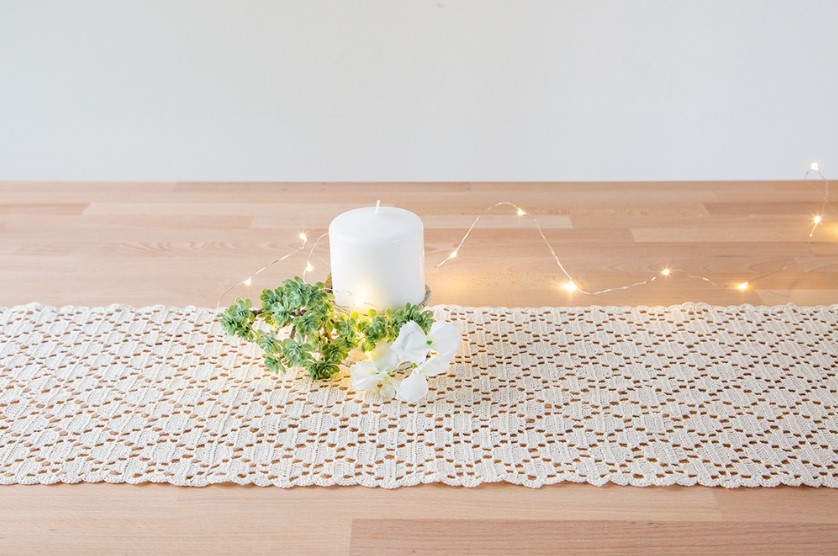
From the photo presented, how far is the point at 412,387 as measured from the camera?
3.36 ft

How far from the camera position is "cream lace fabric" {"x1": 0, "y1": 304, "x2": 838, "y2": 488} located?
0.93 meters

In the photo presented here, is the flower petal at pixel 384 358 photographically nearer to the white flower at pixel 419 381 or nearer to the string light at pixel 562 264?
the white flower at pixel 419 381

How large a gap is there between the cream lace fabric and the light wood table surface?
28mm

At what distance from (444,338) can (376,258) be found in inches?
5.0

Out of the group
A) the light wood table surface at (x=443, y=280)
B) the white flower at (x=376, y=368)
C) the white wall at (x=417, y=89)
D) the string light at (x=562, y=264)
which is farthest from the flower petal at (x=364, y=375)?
the white wall at (x=417, y=89)

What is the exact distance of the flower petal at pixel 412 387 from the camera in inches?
40.3

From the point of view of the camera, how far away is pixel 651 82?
1930mm

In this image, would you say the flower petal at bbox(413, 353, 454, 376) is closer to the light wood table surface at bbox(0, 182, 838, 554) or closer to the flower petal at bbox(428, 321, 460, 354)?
the flower petal at bbox(428, 321, 460, 354)

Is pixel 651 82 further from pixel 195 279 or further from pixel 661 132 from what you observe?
pixel 195 279

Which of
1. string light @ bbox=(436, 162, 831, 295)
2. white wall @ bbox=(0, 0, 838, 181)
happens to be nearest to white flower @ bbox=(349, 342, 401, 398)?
string light @ bbox=(436, 162, 831, 295)

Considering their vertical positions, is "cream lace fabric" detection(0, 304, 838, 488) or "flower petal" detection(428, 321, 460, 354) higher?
"flower petal" detection(428, 321, 460, 354)

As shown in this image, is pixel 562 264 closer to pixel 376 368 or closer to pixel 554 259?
pixel 554 259

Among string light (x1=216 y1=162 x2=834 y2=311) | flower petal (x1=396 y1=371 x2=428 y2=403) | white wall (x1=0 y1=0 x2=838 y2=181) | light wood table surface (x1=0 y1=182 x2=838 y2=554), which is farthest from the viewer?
white wall (x1=0 y1=0 x2=838 y2=181)

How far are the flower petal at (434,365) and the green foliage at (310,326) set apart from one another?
41mm
